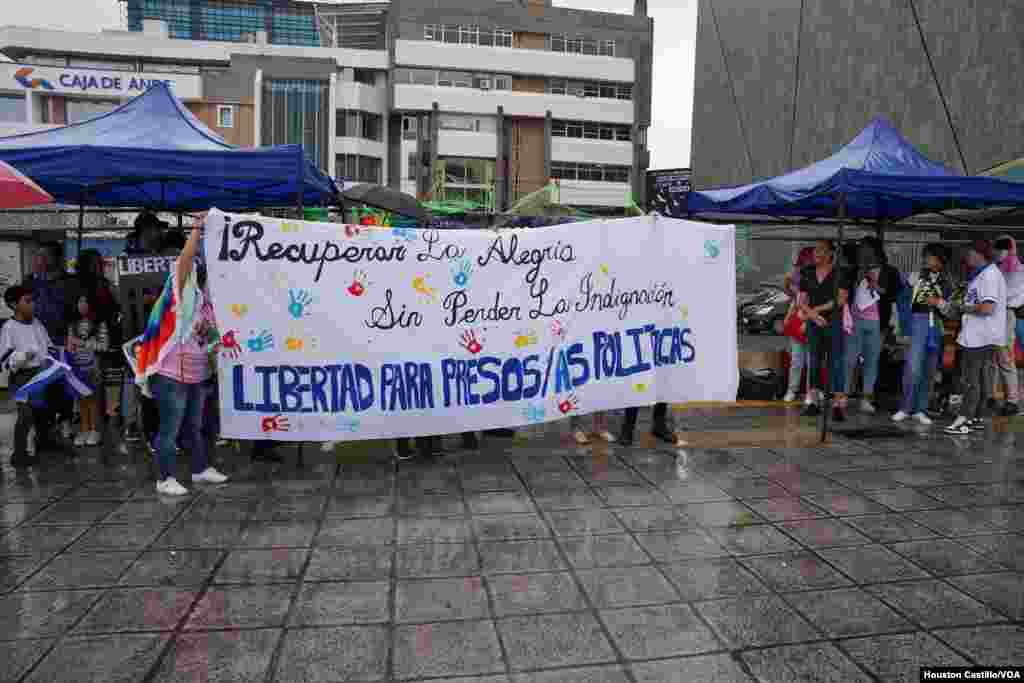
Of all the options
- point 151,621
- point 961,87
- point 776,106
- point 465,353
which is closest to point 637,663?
point 151,621

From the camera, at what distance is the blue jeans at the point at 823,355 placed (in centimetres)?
807

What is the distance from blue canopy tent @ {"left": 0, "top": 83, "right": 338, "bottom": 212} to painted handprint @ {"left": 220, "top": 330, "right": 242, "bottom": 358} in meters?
1.33

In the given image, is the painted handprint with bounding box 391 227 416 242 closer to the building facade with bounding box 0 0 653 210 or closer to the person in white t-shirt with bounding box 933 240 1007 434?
the person in white t-shirt with bounding box 933 240 1007 434

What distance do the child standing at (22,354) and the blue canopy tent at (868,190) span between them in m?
6.91

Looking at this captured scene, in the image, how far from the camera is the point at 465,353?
6.19m

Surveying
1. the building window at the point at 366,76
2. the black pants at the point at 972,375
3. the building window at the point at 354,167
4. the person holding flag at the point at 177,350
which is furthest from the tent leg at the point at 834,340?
the building window at the point at 366,76

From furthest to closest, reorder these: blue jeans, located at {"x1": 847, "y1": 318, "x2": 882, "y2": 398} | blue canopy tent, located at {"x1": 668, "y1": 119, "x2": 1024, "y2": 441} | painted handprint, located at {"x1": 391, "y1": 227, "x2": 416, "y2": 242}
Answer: blue jeans, located at {"x1": 847, "y1": 318, "x2": 882, "y2": 398}
blue canopy tent, located at {"x1": 668, "y1": 119, "x2": 1024, "y2": 441}
painted handprint, located at {"x1": 391, "y1": 227, "x2": 416, "y2": 242}

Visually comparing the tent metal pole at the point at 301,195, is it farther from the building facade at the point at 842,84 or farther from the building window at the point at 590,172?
the building window at the point at 590,172

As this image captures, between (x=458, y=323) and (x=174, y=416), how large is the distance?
7.41 ft

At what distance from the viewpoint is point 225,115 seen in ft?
157

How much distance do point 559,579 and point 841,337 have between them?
5426 mm

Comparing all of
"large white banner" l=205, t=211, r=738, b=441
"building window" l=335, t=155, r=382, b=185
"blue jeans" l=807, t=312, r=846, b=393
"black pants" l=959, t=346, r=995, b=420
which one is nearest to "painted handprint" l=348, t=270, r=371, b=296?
"large white banner" l=205, t=211, r=738, b=441

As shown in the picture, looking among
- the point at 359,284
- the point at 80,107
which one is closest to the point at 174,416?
the point at 359,284

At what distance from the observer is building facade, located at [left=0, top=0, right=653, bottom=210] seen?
156ft
